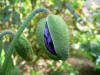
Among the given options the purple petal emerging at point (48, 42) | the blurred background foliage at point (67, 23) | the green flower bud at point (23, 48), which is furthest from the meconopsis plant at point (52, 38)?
the blurred background foliage at point (67, 23)

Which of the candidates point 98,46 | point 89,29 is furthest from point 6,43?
point 98,46

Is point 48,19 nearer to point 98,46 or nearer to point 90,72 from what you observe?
point 98,46

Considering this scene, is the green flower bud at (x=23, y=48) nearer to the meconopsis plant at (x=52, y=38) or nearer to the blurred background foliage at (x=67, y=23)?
the meconopsis plant at (x=52, y=38)

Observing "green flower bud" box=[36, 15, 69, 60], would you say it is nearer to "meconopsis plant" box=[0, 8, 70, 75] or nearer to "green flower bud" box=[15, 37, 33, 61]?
"meconopsis plant" box=[0, 8, 70, 75]

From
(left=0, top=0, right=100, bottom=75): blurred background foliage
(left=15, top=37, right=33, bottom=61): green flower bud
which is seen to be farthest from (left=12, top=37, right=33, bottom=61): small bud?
(left=0, top=0, right=100, bottom=75): blurred background foliage

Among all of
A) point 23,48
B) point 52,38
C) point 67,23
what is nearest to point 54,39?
point 52,38

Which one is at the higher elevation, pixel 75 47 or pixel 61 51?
pixel 61 51

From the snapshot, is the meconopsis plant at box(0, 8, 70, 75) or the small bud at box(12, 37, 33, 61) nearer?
the meconopsis plant at box(0, 8, 70, 75)
